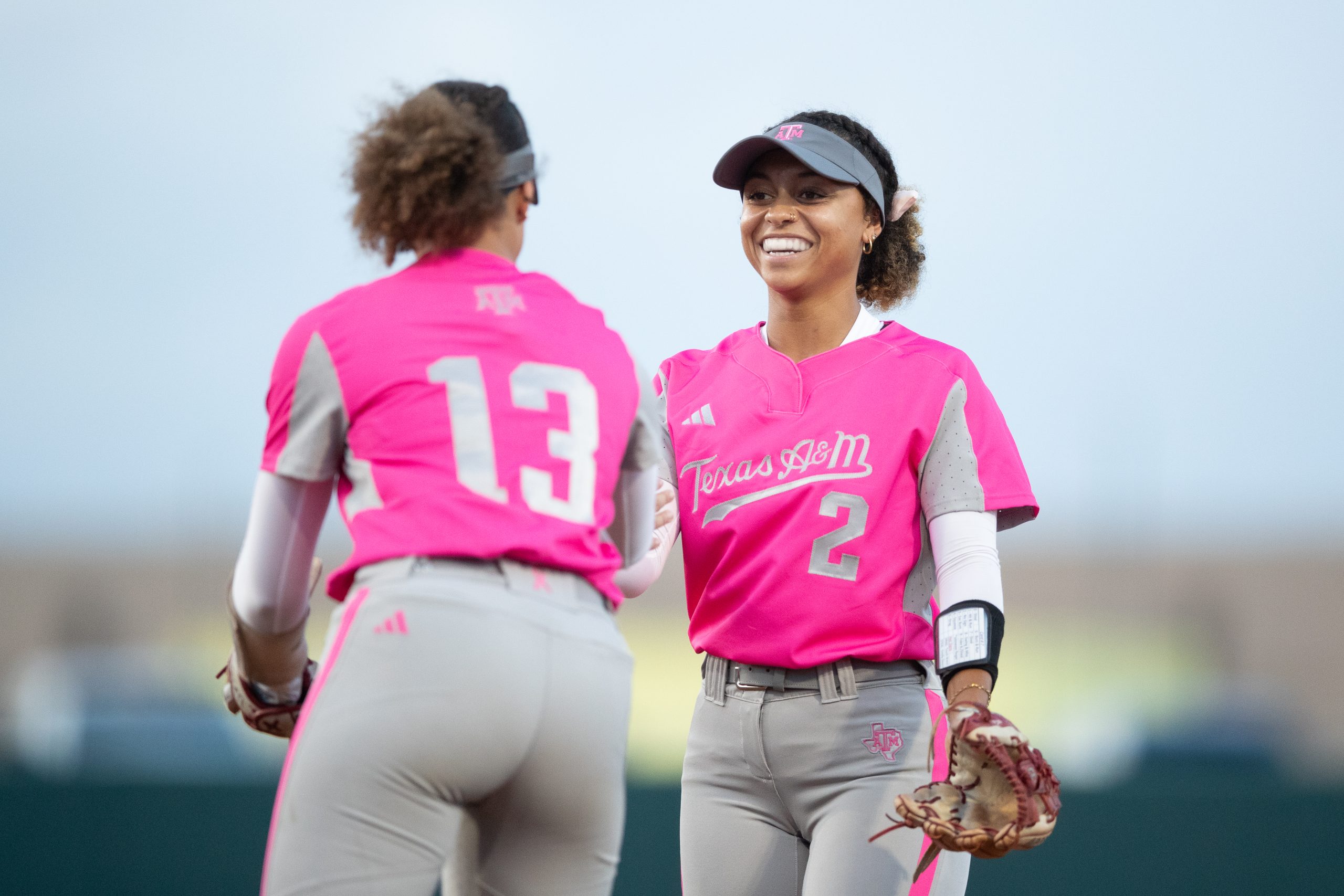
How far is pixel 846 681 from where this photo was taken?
8.68ft

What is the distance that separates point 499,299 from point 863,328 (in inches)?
51.4

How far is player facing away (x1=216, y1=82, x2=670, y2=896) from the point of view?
5.56 feet

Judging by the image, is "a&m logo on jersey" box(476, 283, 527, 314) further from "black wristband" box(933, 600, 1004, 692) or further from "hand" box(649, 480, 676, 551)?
"black wristband" box(933, 600, 1004, 692)

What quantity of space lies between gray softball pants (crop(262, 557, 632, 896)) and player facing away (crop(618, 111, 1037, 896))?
0.85 metres

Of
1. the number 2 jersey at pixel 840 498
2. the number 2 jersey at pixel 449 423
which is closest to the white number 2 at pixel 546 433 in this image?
the number 2 jersey at pixel 449 423

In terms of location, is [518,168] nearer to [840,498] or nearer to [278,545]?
[278,545]

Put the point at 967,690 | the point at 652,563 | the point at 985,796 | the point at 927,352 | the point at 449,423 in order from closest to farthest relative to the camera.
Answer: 1. the point at 449,423
2. the point at 985,796
3. the point at 967,690
4. the point at 652,563
5. the point at 927,352

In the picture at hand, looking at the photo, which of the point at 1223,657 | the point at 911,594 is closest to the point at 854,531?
the point at 911,594

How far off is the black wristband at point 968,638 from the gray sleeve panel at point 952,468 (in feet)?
0.77

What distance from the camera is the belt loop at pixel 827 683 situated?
2.64 metres

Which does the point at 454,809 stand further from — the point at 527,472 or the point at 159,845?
the point at 159,845

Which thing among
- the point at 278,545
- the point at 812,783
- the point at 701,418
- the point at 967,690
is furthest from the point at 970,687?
the point at 278,545

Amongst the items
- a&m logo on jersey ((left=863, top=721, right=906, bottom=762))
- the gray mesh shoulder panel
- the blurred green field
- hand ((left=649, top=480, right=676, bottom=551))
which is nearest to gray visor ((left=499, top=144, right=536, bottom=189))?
the gray mesh shoulder panel

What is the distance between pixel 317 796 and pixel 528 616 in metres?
0.36
